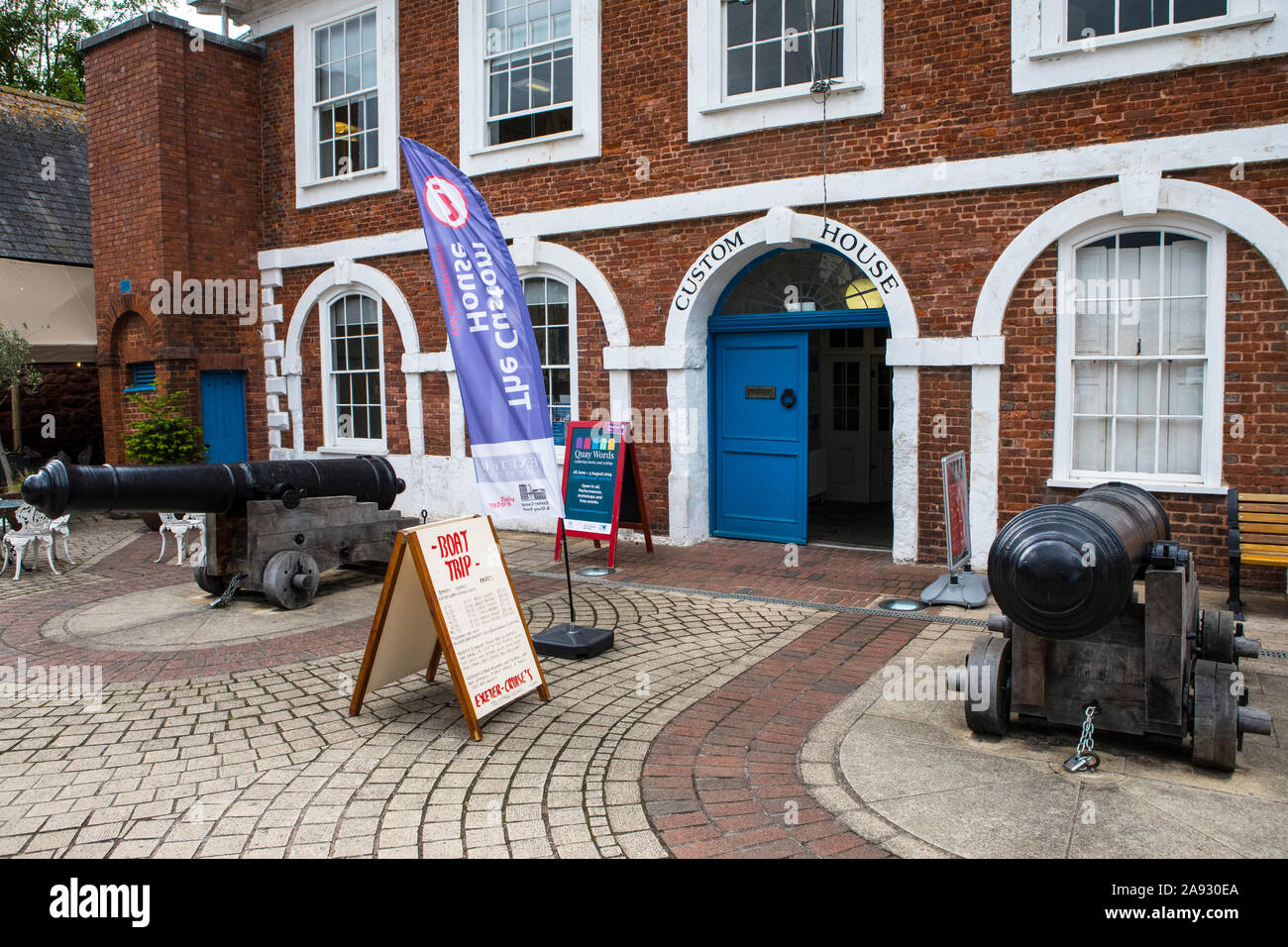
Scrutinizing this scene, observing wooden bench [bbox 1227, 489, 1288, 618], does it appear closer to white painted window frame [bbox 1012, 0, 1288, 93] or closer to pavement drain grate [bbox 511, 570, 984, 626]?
pavement drain grate [bbox 511, 570, 984, 626]

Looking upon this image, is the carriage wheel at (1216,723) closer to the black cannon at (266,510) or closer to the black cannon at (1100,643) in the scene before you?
the black cannon at (1100,643)

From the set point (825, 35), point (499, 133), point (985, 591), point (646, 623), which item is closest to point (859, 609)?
point (985, 591)

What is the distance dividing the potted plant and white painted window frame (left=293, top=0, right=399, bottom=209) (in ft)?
11.6

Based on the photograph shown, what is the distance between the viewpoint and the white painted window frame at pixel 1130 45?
25.2ft

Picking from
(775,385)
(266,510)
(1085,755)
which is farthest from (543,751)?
(775,385)

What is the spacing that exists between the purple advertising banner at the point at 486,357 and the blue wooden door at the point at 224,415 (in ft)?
31.5

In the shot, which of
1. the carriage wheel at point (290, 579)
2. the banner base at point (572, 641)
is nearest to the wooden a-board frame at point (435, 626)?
the banner base at point (572, 641)

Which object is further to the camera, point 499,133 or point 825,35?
point 499,133

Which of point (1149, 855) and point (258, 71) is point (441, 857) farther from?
point (258, 71)

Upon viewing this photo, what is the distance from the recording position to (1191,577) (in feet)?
17.7

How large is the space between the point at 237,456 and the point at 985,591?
11663 millimetres

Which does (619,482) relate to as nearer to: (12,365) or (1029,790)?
(1029,790)

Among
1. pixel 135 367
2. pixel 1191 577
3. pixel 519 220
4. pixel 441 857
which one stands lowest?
pixel 441 857

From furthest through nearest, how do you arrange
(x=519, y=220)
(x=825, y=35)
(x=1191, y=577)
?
(x=519, y=220), (x=825, y=35), (x=1191, y=577)
